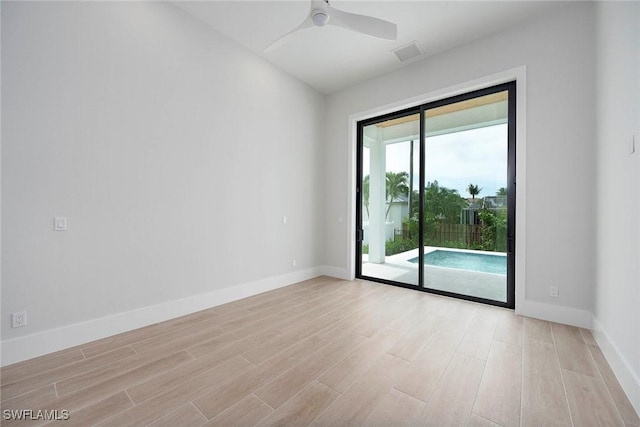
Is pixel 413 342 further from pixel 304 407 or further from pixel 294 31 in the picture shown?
pixel 294 31

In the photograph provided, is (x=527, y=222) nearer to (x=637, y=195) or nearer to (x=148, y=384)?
(x=637, y=195)

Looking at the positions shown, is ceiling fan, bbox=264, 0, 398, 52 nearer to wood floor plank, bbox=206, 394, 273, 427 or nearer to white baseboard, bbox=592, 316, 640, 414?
wood floor plank, bbox=206, 394, 273, 427

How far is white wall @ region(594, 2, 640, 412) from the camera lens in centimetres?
165

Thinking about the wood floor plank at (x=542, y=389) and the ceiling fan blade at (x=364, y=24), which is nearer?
the wood floor plank at (x=542, y=389)

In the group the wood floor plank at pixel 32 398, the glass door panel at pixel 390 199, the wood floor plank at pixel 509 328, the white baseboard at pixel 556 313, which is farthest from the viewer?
the glass door panel at pixel 390 199

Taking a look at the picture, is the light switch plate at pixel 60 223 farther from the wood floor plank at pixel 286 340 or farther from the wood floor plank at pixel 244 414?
the wood floor plank at pixel 244 414

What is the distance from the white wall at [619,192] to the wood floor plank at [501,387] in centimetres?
56

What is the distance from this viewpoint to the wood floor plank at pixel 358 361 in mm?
1755

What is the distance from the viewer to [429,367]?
1.91 m

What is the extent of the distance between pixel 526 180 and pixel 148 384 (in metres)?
3.88

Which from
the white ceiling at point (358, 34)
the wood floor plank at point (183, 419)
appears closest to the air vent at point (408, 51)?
the white ceiling at point (358, 34)

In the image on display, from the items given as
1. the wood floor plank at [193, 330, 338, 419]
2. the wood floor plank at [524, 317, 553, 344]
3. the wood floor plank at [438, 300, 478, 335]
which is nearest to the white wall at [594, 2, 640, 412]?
the wood floor plank at [524, 317, 553, 344]

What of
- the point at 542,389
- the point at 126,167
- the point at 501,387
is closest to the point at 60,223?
the point at 126,167

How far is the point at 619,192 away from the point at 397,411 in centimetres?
221
